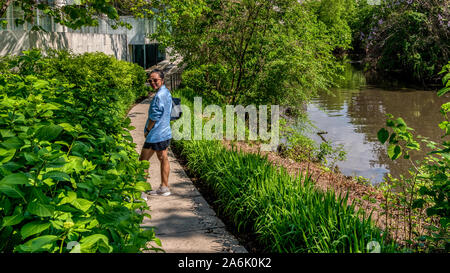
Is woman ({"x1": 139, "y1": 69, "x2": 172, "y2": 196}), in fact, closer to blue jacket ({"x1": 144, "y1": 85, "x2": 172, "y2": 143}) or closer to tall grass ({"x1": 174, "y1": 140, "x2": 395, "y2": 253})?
blue jacket ({"x1": 144, "y1": 85, "x2": 172, "y2": 143})

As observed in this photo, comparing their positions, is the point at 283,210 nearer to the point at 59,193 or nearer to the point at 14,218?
the point at 59,193

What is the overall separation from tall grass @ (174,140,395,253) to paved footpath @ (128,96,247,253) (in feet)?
0.85

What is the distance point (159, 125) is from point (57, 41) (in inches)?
359

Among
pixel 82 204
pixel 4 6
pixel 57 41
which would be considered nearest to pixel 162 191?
pixel 82 204

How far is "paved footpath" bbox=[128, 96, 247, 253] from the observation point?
169 inches

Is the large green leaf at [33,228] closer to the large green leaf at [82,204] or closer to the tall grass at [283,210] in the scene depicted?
the large green leaf at [82,204]

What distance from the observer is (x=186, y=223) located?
Answer: 16.0 ft

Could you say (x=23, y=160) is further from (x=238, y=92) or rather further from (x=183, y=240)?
(x=238, y=92)

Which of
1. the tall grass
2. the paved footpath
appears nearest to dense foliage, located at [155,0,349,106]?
the tall grass

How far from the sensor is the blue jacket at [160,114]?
575 centimetres

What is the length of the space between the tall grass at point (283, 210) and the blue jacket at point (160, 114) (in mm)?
971
